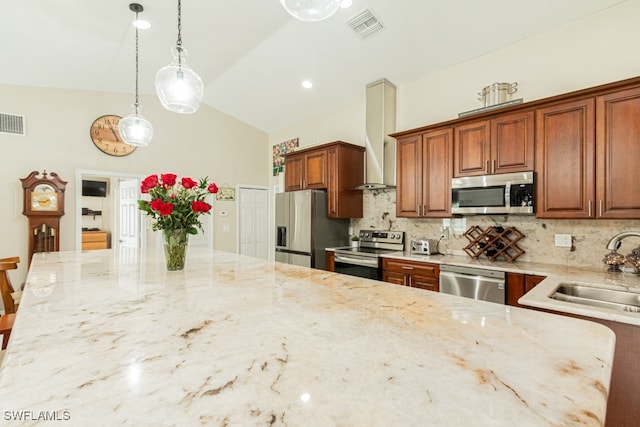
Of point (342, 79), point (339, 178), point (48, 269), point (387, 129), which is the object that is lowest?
point (48, 269)

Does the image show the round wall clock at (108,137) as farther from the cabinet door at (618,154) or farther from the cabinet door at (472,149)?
the cabinet door at (618,154)

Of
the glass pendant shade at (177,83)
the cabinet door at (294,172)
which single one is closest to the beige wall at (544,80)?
the cabinet door at (294,172)

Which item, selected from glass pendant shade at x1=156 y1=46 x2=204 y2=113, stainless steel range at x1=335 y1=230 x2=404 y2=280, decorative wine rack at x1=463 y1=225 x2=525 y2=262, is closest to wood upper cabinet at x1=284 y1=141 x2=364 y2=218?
stainless steel range at x1=335 y1=230 x2=404 y2=280

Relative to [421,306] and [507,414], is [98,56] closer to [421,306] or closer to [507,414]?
[421,306]

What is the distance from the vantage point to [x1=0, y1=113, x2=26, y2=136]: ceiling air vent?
3838mm

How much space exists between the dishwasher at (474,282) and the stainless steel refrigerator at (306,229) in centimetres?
168

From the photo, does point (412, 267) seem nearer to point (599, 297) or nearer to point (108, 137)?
point (599, 297)

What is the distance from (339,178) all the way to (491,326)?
3.27 metres

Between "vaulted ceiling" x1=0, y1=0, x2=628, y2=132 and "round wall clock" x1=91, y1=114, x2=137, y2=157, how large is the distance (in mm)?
468

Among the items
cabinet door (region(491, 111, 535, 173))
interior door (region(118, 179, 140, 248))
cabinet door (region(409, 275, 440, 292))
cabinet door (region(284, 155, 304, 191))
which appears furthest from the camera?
interior door (region(118, 179, 140, 248))

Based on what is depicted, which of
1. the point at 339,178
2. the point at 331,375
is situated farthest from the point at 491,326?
the point at 339,178

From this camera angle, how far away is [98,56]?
3.50 meters

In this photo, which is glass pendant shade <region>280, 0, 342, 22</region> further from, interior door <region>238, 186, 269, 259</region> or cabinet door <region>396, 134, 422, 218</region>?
interior door <region>238, 186, 269, 259</region>

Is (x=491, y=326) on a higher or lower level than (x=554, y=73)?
lower
